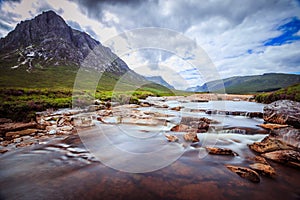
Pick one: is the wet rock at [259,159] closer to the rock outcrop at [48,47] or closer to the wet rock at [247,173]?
the wet rock at [247,173]

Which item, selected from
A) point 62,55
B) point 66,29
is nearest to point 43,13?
point 66,29

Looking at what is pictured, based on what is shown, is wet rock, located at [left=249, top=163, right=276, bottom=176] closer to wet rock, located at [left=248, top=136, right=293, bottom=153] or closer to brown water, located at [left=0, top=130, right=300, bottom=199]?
brown water, located at [left=0, top=130, right=300, bottom=199]

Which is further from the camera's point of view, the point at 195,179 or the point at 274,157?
the point at 274,157

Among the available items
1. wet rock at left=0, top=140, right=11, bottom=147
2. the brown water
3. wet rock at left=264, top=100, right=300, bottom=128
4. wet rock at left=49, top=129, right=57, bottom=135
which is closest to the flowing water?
the brown water

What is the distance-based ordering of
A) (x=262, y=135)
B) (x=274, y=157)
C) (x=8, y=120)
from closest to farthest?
(x=274, y=157) → (x=262, y=135) → (x=8, y=120)

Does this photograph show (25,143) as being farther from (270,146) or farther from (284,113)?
(284,113)

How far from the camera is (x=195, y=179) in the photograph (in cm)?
501

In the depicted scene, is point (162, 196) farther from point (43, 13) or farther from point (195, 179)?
point (43, 13)

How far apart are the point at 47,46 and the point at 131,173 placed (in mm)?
144247

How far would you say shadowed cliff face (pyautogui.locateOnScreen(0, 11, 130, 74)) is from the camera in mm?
101500

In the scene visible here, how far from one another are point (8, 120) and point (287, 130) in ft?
60.5

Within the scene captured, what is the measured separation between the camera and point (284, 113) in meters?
11.2

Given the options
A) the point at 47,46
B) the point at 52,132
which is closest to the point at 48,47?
the point at 47,46

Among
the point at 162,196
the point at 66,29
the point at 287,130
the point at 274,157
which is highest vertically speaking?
the point at 66,29
